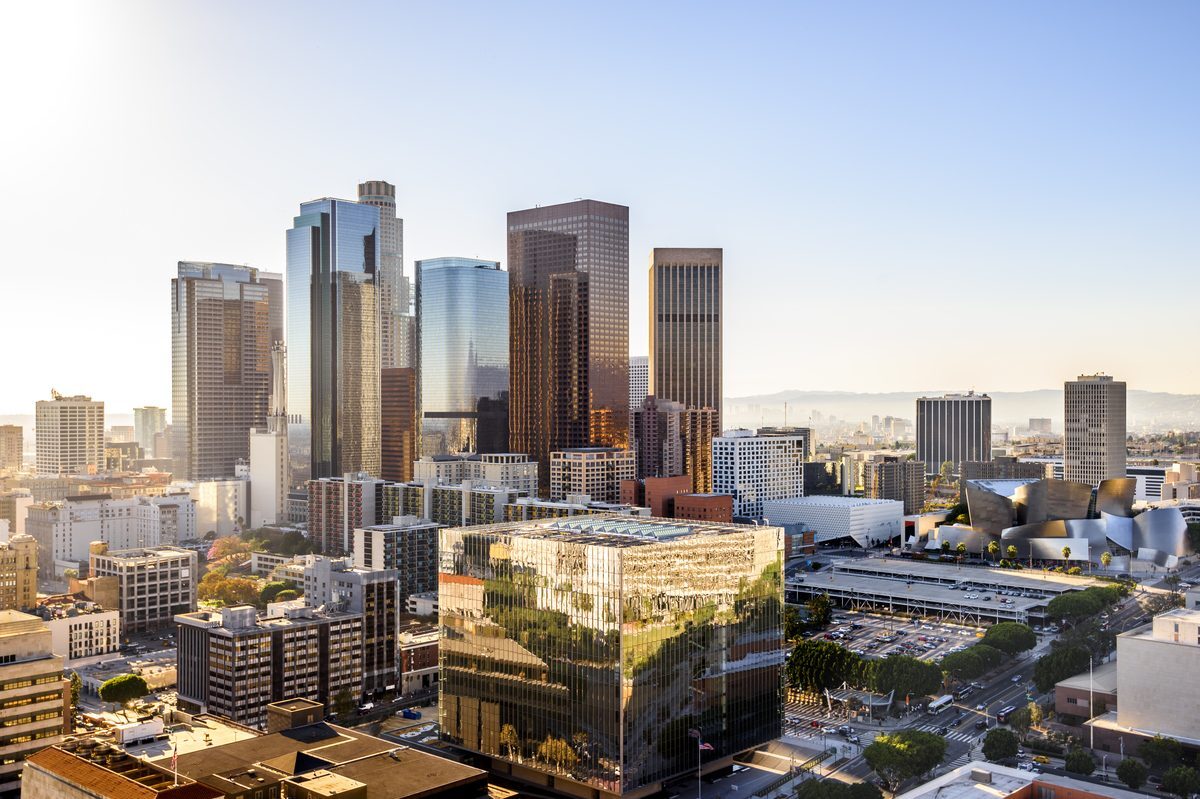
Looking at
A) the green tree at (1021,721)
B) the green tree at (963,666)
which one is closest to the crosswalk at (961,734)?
the green tree at (1021,721)

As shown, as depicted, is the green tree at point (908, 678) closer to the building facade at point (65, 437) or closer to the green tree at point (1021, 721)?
the green tree at point (1021, 721)

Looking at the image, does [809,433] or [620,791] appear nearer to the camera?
[620,791]

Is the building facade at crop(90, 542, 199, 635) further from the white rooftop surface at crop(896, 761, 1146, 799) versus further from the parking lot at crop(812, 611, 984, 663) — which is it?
the white rooftop surface at crop(896, 761, 1146, 799)

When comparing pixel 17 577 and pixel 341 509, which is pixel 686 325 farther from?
pixel 17 577

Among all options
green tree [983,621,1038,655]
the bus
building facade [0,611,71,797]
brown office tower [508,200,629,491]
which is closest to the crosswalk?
the bus

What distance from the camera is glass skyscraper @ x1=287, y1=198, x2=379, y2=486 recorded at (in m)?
126

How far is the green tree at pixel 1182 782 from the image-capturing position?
3509 centimetres

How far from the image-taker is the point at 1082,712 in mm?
44750

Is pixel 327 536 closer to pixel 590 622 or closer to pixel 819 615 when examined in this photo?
pixel 819 615

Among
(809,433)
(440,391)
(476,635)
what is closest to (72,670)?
(476,635)

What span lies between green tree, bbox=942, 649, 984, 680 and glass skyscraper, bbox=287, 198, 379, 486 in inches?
3475

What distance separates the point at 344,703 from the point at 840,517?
62.8 m

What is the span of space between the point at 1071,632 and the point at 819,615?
47.8ft

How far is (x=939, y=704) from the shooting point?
48.4 m
